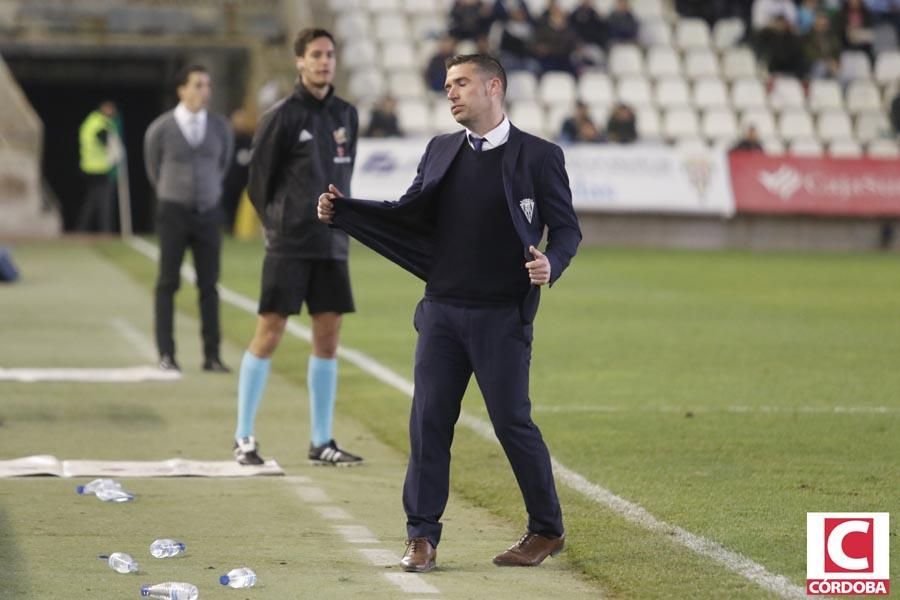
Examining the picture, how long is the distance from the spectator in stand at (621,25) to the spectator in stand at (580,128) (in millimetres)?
3785

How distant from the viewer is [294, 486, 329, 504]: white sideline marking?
925 centimetres

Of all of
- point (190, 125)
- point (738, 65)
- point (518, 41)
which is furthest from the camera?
point (738, 65)

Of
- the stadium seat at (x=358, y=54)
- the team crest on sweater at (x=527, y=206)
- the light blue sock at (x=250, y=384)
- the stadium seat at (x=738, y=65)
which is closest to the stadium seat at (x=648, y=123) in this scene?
the stadium seat at (x=738, y=65)

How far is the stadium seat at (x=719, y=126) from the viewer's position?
1340 inches

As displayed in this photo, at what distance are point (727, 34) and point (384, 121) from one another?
27.0ft

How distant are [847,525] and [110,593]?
254 centimetres

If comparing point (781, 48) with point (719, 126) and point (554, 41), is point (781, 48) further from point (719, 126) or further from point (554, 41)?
point (554, 41)

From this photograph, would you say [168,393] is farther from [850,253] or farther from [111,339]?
[850,253]

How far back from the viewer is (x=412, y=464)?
775 centimetres

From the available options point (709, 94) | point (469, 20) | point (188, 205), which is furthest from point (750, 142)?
point (188, 205)

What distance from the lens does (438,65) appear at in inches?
1271

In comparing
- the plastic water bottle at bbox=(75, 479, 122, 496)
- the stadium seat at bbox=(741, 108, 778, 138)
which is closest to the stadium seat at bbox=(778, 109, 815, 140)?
the stadium seat at bbox=(741, 108, 778, 138)

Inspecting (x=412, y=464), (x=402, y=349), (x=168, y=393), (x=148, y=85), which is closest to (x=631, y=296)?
(x=402, y=349)

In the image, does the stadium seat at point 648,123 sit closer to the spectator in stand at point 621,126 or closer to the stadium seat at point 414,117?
the spectator in stand at point 621,126
